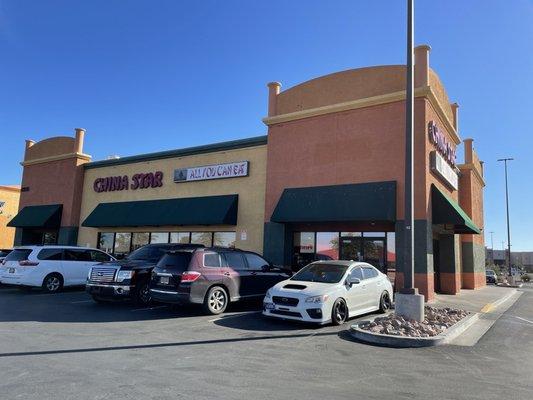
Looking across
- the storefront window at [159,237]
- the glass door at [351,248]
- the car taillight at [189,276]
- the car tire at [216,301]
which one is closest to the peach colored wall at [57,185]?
the storefront window at [159,237]

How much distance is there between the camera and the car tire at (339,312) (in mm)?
10438

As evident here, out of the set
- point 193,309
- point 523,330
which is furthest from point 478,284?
point 193,309

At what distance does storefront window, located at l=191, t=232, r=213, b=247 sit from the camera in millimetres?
21577

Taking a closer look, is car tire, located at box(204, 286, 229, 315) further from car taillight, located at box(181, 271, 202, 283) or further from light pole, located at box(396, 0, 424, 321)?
light pole, located at box(396, 0, 424, 321)

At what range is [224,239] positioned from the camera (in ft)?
69.3

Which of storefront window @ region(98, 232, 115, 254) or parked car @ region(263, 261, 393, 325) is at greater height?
storefront window @ region(98, 232, 115, 254)

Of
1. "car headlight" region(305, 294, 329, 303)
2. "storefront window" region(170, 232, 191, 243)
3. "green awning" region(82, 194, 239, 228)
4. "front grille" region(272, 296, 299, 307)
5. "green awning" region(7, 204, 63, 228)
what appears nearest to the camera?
"car headlight" region(305, 294, 329, 303)

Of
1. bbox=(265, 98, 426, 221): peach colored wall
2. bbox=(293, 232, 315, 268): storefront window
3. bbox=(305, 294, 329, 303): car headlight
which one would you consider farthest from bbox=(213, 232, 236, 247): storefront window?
bbox=(305, 294, 329, 303): car headlight

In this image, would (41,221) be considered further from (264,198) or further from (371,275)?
(371,275)

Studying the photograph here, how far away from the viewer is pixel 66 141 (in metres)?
28.9

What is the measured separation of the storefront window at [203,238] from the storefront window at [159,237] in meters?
1.96

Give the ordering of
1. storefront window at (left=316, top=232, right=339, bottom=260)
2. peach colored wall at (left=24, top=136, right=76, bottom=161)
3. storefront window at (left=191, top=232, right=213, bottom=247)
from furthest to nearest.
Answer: peach colored wall at (left=24, top=136, right=76, bottom=161)
storefront window at (left=191, top=232, right=213, bottom=247)
storefront window at (left=316, top=232, right=339, bottom=260)

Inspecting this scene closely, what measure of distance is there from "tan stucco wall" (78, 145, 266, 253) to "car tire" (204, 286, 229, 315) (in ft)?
25.0

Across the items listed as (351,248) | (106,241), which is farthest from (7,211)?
(351,248)
